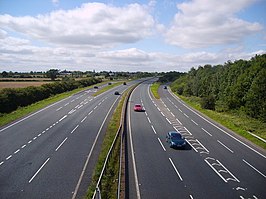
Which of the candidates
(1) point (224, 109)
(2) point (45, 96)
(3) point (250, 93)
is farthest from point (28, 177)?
(2) point (45, 96)

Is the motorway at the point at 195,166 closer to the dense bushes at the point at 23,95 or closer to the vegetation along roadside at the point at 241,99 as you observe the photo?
the vegetation along roadside at the point at 241,99

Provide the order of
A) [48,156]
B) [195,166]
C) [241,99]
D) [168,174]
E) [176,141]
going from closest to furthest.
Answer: [168,174] → [195,166] → [48,156] → [176,141] → [241,99]

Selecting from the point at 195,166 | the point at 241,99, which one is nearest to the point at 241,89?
the point at 241,99

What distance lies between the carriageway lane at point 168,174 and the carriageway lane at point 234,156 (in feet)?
3.19

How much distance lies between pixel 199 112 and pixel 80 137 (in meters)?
26.7

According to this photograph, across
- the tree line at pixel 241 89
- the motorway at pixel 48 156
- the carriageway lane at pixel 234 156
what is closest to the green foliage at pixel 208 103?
the tree line at pixel 241 89

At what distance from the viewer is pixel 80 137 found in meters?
29.5

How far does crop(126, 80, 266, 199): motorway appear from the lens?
55.4 ft

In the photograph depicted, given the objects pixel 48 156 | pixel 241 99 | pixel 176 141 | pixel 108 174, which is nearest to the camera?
pixel 108 174

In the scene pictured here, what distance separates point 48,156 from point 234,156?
1540 centimetres

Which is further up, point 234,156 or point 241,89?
point 241,89

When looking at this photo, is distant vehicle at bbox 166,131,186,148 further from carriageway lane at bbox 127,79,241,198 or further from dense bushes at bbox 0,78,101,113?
dense bushes at bbox 0,78,101,113

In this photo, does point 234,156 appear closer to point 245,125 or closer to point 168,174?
point 168,174

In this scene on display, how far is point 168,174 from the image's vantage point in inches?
767
